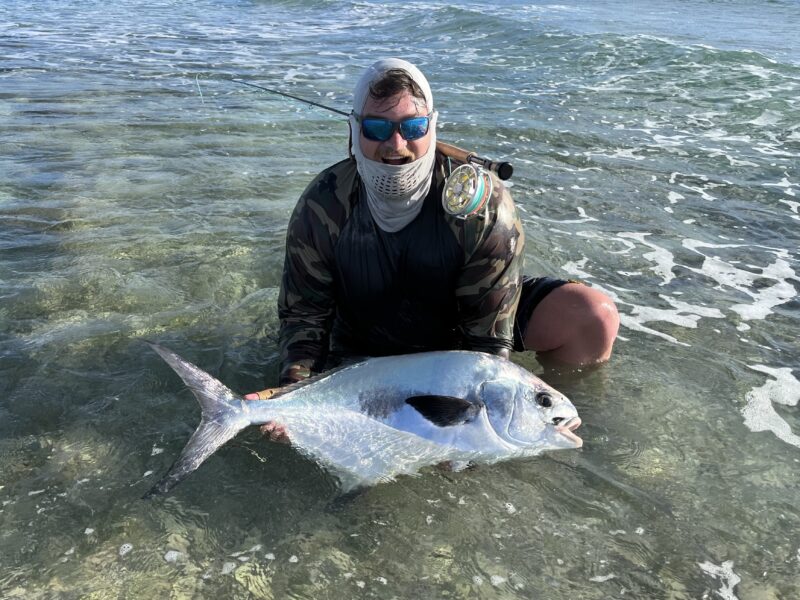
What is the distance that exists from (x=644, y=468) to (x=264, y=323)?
105 inches

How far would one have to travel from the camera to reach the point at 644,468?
11.4ft

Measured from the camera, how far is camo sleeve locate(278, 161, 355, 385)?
3.56 metres

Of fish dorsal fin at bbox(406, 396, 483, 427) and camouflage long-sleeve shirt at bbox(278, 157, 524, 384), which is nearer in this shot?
fish dorsal fin at bbox(406, 396, 483, 427)

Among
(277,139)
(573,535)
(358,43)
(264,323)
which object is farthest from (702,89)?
(573,535)

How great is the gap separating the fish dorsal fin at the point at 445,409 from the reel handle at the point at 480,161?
1.13 m

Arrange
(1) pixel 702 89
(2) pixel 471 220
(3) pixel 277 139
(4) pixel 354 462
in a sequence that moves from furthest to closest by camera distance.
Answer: (1) pixel 702 89 < (3) pixel 277 139 < (2) pixel 471 220 < (4) pixel 354 462

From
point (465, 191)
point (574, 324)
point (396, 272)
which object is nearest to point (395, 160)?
point (465, 191)

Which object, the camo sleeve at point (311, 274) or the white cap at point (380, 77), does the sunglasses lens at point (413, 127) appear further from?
the camo sleeve at point (311, 274)

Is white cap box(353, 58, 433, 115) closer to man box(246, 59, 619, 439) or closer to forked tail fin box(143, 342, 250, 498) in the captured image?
man box(246, 59, 619, 439)

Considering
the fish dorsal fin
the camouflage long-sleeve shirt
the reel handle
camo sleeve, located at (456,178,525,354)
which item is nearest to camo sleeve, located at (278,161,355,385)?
the camouflage long-sleeve shirt

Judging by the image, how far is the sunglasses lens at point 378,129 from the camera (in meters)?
3.17

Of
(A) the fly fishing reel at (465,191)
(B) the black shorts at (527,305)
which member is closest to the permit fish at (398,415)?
(A) the fly fishing reel at (465,191)

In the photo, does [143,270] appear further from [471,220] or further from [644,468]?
[644,468]

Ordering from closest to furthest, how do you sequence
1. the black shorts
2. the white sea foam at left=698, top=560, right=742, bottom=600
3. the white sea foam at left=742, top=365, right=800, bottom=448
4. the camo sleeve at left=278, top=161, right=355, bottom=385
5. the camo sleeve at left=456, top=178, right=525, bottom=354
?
the white sea foam at left=698, top=560, right=742, bottom=600, the camo sleeve at left=456, top=178, right=525, bottom=354, the camo sleeve at left=278, top=161, right=355, bottom=385, the white sea foam at left=742, top=365, right=800, bottom=448, the black shorts
